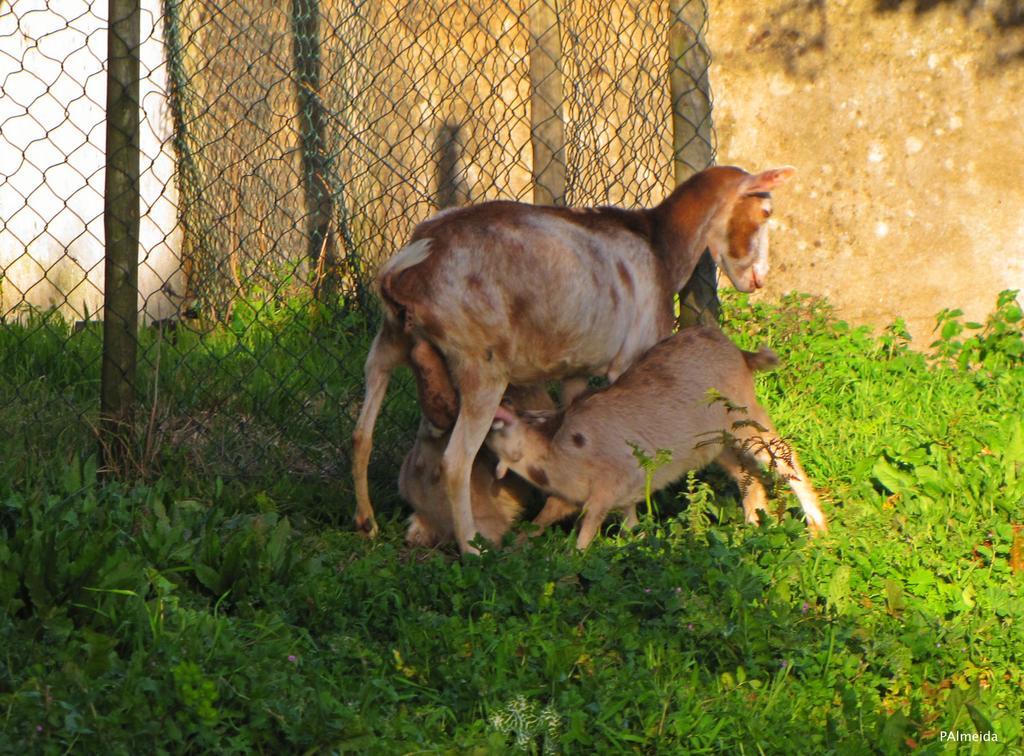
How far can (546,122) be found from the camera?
630 cm

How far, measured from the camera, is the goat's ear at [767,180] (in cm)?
533

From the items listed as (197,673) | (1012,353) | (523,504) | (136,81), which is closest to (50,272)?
(136,81)

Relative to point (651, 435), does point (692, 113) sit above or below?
above

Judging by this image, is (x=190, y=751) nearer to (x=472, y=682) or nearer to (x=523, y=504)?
(x=472, y=682)

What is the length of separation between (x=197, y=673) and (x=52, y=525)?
1.18 m

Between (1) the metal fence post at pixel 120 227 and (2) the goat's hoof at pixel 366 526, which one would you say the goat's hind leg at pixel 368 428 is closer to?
(2) the goat's hoof at pixel 366 526

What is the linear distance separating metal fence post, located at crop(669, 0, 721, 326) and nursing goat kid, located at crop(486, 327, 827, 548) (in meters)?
0.53

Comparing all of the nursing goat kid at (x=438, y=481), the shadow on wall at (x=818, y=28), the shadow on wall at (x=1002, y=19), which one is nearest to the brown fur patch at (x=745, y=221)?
the nursing goat kid at (x=438, y=481)

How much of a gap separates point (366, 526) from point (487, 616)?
4.18ft

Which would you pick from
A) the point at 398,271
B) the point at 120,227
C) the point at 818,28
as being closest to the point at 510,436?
the point at 398,271

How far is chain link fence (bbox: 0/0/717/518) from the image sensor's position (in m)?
6.56

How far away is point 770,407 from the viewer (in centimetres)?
634

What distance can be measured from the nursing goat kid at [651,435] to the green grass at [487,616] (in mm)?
163

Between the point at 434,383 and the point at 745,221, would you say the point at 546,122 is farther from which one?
the point at 434,383
